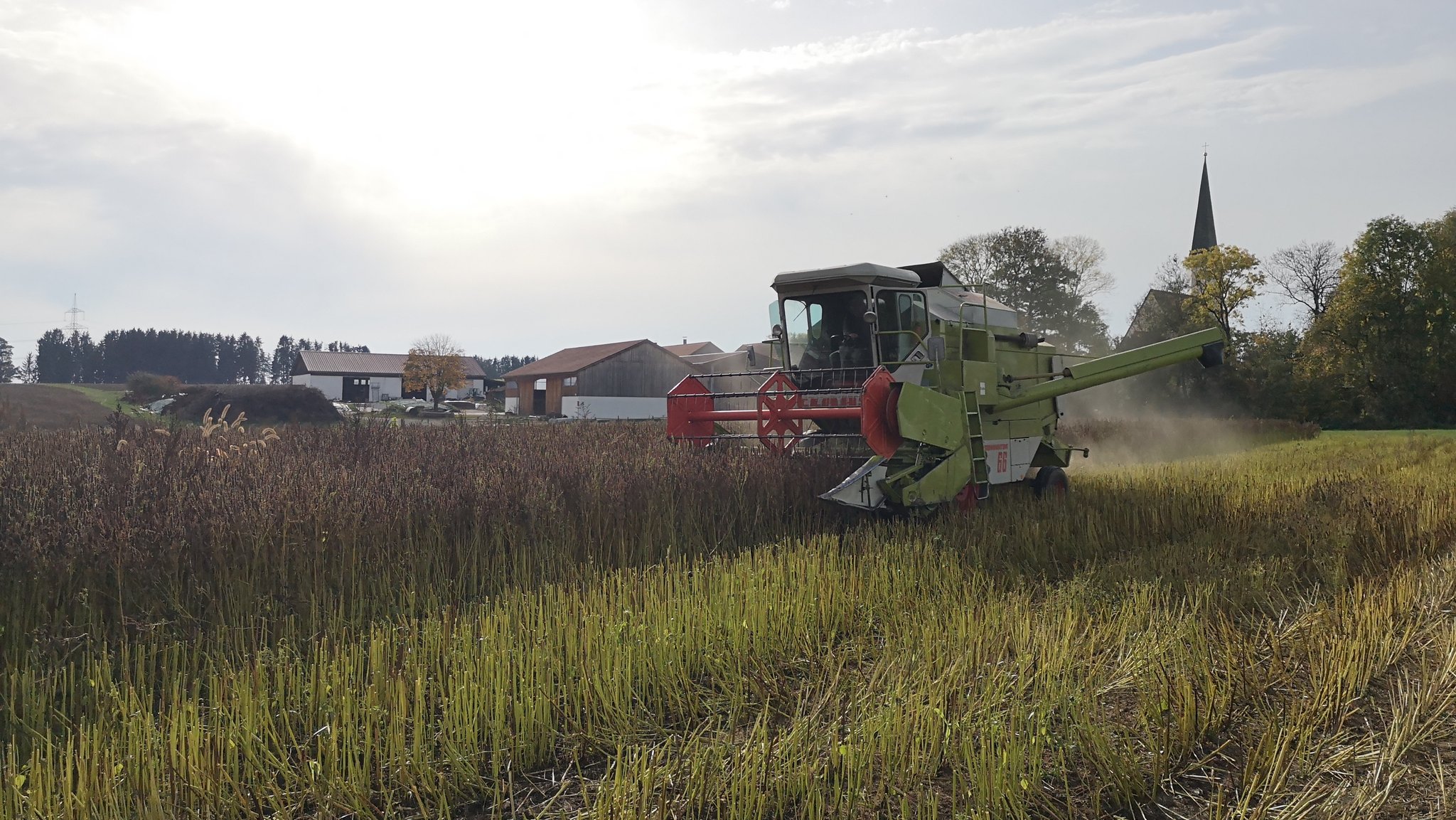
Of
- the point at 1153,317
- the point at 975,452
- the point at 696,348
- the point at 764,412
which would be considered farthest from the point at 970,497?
the point at 696,348

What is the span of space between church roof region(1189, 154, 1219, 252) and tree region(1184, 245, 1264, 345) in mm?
27291

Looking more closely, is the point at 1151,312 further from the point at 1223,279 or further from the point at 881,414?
the point at 881,414

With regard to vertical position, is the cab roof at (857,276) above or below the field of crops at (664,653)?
above

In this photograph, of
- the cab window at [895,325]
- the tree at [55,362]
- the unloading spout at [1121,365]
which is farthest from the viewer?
the tree at [55,362]

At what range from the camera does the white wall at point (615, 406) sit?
45188 millimetres

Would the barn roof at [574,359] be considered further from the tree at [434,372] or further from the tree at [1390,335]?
the tree at [1390,335]

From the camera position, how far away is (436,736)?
10.6ft

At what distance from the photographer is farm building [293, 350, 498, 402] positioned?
202 ft

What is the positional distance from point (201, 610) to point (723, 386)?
7605 mm

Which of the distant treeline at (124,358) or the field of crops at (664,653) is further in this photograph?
the distant treeline at (124,358)

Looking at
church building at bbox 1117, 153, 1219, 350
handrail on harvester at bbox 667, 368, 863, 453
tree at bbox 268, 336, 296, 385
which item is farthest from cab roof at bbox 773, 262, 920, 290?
tree at bbox 268, 336, 296, 385

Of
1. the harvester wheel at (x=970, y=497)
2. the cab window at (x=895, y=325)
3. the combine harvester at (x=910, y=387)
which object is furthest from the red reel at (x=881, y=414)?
the cab window at (x=895, y=325)

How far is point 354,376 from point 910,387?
61630 millimetres

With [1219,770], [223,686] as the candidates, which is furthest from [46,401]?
[1219,770]
